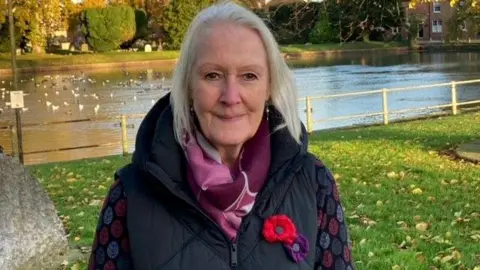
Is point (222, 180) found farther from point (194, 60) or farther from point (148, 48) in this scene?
point (148, 48)

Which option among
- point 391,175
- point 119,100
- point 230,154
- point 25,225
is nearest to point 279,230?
point 230,154

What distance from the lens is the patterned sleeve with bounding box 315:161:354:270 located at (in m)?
2.03

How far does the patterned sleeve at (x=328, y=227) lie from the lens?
80.0 inches

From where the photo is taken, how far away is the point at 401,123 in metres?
17.4

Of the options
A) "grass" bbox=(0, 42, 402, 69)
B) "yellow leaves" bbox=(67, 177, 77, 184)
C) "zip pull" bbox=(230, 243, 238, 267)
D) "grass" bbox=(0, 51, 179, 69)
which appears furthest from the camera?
"grass" bbox=(0, 51, 179, 69)

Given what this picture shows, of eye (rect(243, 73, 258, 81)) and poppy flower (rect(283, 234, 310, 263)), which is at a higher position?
eye (rect(243, 73, 258, 81))

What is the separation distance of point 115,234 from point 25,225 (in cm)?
357

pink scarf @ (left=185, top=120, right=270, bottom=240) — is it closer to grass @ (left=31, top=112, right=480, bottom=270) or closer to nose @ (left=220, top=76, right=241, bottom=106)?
nose @ (left=220, top=76, right=241, bottom=106)

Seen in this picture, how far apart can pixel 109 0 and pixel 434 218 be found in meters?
67.9

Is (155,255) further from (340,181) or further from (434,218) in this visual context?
(340,181)

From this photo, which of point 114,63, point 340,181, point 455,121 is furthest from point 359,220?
point 114,63

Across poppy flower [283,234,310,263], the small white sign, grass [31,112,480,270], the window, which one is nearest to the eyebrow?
poppy flower [283,234,310,263]

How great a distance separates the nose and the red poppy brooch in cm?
35

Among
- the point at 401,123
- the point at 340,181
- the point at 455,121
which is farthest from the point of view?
the point at 401,123
